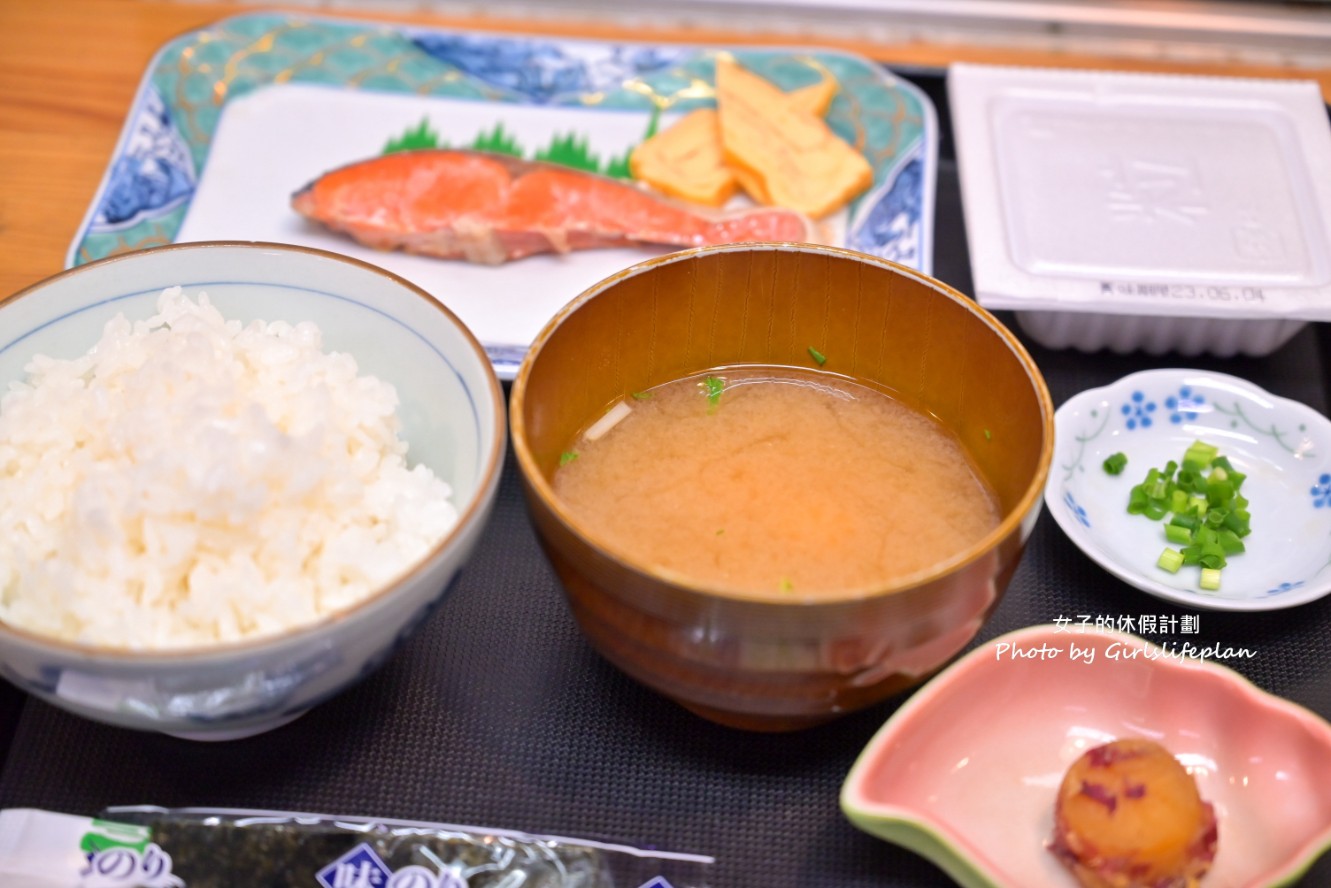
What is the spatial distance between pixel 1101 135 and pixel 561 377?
1.31 meters

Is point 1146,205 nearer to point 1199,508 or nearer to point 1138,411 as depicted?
point 1138,411

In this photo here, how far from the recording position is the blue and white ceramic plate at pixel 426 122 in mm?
1954

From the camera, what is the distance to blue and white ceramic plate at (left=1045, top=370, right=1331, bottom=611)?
142 cm

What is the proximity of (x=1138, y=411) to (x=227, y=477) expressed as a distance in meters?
1.28

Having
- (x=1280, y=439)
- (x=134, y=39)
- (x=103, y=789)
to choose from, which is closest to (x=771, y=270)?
(x=1280, y=439)

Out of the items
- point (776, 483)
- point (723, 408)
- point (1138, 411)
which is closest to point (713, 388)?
point (723, 408)

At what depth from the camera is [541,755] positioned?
4.11 feet

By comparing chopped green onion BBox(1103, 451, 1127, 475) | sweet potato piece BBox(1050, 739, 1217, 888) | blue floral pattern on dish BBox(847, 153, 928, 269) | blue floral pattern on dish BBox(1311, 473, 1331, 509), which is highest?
blue floral pattern on dish BBox(847, 153, 928, 269)

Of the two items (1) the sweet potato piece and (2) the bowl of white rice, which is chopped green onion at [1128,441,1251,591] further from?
(2) the bowl of white rice

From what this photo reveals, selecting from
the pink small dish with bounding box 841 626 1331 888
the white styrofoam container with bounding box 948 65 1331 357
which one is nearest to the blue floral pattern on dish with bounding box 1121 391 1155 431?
the white styrofoam container with bounding box 948 65 1331 357

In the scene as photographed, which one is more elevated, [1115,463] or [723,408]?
[723,408]

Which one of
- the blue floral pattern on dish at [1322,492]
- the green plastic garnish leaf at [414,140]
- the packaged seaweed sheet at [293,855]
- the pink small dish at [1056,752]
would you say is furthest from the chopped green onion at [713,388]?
the green plastic garnish leaf at [414,140]

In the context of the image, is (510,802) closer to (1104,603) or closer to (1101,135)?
(1104,603)

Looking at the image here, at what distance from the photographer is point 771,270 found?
135 centimetres
